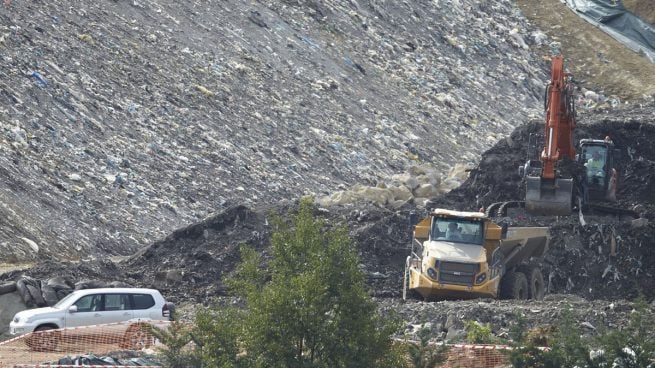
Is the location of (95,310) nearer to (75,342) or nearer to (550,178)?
(75,342)

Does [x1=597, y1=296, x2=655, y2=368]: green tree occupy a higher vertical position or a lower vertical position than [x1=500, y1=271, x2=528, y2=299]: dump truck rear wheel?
higher

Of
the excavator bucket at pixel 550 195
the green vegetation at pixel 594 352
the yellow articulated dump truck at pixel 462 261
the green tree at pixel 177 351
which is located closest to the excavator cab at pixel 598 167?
the excavator bucket at pixel 550 195

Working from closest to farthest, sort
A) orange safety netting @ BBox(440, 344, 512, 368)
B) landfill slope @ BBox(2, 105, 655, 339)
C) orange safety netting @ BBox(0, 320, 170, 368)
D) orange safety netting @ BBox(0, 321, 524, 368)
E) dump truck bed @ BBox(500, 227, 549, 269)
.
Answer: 1. orange safety netting @ BBox(440, 344, 512, 368)
2. orange safety netting @ BBox(0, 321, 524, 368)
3. orange safety netting @ BBox(0, 320, 170, 368)
4. dump truck bed @ BBox(500, 227, 549, 269)
5. landfill slope @ BBox(2, 105, 655, 339)

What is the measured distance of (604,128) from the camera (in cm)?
3412

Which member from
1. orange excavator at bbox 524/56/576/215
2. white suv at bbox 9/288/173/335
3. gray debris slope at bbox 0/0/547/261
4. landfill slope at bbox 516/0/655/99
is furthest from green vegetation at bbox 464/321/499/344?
landfill slope at bbox 516/0/655/99

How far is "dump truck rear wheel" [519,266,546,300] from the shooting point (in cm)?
2292

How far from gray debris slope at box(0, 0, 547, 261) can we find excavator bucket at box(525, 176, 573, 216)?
7707 millimetres

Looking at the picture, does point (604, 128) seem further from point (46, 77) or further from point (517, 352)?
point (517, 352)

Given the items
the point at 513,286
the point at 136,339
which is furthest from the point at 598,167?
the point at 136,339

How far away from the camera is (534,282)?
75.7 ft

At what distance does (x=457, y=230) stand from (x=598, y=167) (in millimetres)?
8427

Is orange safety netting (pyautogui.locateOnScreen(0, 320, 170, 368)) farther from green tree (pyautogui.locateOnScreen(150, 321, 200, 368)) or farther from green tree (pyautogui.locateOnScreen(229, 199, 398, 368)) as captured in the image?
green tree (pyautogui.locateOnScreen(229, 199, 398, 368))

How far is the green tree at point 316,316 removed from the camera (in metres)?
11.5

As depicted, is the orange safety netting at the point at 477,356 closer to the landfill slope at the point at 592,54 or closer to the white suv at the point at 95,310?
the white suv at the point at 95,310
